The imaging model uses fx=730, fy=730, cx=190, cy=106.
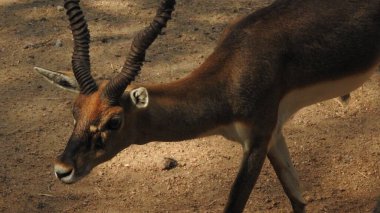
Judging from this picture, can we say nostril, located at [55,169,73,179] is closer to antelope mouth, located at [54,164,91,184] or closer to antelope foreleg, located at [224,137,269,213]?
antelope mouth, located at [54,164,91,184]

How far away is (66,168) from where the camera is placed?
18.5 ft

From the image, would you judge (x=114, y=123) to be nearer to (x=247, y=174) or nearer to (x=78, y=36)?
(x=78, y=36)

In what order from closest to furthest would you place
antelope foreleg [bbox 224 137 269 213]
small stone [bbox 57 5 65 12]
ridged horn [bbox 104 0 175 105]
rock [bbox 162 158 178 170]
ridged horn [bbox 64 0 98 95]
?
ridged horn [bbox 104 0 175 105] < ridged horn [bbox 64 0 98 95] < antelope foreleg [bbox 224 137 269 213] < rock [bbox 162 158 178 170] < small stone [bbox 57 5 65 12]

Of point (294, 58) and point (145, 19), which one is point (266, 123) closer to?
point (294, 58)

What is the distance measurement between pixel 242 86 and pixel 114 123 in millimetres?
1169

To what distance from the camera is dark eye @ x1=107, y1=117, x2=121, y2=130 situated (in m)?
5.73

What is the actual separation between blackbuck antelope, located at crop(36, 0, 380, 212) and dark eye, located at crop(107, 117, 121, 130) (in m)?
0.01

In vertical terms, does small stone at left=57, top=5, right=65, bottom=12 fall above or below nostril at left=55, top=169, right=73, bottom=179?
below

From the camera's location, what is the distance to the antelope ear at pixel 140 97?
5746mm

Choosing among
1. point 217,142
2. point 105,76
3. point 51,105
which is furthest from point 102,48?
point 217,142

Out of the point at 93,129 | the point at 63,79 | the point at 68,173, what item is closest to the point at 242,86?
the point at 93,129

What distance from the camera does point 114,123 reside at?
5.76m

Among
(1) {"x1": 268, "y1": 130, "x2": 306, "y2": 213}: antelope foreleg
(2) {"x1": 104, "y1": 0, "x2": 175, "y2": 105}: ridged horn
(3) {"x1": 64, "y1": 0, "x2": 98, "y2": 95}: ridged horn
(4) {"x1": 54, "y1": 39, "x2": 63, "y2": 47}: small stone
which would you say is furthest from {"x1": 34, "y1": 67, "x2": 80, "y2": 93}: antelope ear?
(4) {"x1": 54, "y1": 39, "x2": 63, "y2": 47}: small stone

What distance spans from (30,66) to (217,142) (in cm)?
287
